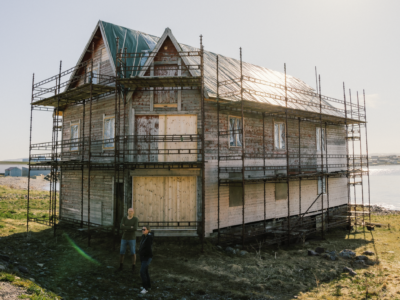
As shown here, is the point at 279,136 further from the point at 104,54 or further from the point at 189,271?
the point at 104,54

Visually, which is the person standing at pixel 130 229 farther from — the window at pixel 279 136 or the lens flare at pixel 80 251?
the window at pixel 279 136

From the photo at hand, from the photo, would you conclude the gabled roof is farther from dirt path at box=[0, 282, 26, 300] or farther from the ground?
dirt path at box=[0, 282, 26, 300]

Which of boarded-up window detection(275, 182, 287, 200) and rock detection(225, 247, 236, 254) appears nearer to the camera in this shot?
rock detection(225, 247, 236, 254)

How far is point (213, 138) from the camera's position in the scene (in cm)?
1474

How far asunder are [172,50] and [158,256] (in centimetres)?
1008

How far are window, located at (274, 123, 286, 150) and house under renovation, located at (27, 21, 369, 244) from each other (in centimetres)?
7

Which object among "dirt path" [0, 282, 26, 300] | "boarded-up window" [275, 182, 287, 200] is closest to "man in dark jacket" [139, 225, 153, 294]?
"dirt path" [0, 282, 26, 300]

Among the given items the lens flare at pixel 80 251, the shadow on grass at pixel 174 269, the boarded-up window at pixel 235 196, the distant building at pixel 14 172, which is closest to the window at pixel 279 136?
the boarded-up window at pixel 235 196

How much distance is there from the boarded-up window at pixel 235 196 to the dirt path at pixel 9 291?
10197mm

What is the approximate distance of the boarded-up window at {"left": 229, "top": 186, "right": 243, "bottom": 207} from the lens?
15.3 metres

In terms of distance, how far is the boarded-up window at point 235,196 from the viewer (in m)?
15.3

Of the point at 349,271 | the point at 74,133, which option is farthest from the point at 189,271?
the point at 74,133

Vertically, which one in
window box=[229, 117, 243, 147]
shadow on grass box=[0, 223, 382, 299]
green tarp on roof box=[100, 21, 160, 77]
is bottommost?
shadow on grass box=[0, 223, 382, 299]

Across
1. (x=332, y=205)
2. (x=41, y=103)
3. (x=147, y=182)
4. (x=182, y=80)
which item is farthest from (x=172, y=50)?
(x=332, y=205)
